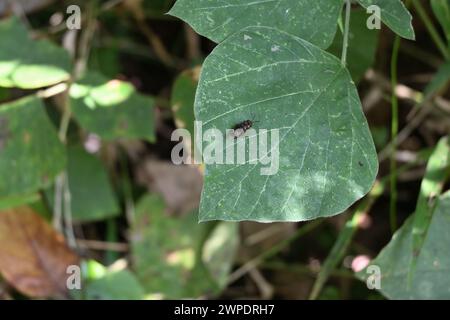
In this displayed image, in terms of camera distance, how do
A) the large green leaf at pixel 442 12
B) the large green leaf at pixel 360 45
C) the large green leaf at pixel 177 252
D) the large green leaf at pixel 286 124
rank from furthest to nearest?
1. the large green leaf at pixel 177 252
2. the large green leaf at pixel 360 45
3. the large green leaf at pixel 442 12
4. the large green leaf at pixel 286 124

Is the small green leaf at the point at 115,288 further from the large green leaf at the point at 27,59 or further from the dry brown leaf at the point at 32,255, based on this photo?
the large green leaf at the point at 27,59

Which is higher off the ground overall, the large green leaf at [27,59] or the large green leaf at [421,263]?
the large green leaf at [27,59]

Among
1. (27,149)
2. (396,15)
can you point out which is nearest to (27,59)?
(27,149)

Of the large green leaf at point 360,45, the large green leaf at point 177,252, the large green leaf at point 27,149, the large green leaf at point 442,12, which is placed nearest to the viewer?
the large green leaf at point 442,12

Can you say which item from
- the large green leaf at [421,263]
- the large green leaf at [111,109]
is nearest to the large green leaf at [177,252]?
the large green leaf at [111,109]

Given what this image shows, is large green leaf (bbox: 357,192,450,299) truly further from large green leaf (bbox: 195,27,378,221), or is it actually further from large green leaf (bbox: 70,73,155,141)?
large green leaf (bbox: 70,73,155,141)
